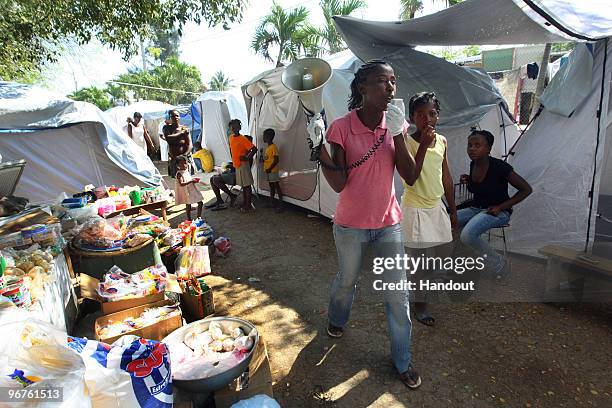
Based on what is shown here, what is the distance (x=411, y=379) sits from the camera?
233cm

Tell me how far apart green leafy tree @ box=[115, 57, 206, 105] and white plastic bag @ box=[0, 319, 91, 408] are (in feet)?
105

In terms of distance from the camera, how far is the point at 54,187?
22.7ft

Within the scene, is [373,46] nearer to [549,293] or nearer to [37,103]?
[549,293]

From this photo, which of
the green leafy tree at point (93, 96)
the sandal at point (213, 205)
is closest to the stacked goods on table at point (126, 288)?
the sandal at point (213, 205)

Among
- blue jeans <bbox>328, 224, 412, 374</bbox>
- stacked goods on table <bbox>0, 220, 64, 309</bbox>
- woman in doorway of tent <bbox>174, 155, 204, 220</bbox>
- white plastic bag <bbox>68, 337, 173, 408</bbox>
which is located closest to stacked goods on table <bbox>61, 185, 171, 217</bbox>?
woman in doorway of tent <bbox>174, 155, 204, 220</bbox>

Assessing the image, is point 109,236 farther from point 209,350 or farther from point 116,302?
point 209,350

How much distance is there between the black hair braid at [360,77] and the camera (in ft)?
6.65

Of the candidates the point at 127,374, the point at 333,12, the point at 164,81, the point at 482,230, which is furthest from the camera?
the point at 164,81

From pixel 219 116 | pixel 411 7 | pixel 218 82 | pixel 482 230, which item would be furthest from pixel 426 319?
pixel 218 82

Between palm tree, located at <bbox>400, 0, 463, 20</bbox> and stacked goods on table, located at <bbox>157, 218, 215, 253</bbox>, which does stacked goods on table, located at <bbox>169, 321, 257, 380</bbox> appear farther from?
palm tree, located at <bbox>400, 0, 463, 20</bbox>

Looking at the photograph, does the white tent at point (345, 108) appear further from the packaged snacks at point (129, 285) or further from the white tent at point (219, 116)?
the white tent at point (219, 116)

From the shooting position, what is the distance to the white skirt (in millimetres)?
2736

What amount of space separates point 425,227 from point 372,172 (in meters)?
0.88

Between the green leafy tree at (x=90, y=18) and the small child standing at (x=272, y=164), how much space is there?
187 cm
